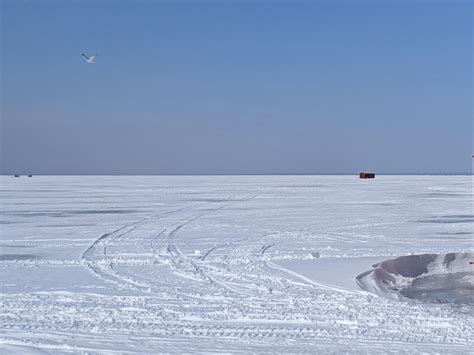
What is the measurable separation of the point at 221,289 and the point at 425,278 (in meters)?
4.13

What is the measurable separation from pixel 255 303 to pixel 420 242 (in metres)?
7.56

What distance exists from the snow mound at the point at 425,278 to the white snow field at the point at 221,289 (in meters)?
0.10

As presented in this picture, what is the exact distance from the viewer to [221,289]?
914 cm

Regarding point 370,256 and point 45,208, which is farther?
point 45,208

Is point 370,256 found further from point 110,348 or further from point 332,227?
point 110,348

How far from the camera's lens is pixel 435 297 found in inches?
360

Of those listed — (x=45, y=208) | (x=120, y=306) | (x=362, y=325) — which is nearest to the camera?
(x=362, y=325)

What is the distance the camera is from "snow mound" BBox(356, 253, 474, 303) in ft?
30.9

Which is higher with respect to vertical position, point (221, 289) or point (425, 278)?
point (221, 289)

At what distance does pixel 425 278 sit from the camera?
11078 millimetres

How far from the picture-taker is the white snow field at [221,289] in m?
6.54

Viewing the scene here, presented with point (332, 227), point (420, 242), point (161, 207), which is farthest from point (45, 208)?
point (420, 242)

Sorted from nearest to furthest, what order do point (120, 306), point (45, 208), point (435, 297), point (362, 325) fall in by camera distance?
point (362, 325) < point (120, 306) < point (435, 297) < point (45, 208)

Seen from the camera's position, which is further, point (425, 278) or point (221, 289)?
point (425, 278)
